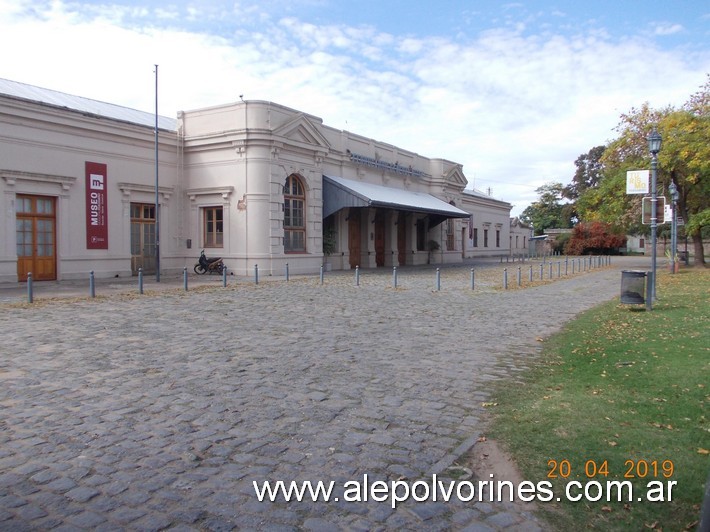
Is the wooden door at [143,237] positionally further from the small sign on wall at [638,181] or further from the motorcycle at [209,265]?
the small sign on wall at [638,181]

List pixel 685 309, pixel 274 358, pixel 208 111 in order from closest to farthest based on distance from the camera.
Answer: pixel 274 358 → pixel 685 309 → pixel 208 111

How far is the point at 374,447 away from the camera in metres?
4.92

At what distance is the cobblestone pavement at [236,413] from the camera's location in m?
3.82

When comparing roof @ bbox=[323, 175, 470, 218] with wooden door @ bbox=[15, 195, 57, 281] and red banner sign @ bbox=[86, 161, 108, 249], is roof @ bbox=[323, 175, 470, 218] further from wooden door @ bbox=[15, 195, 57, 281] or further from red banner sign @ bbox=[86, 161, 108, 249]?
wooden door @ bbox=[15, 195, 57, 281]

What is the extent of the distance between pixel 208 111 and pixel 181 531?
84.0ft

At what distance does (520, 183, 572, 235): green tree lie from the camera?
88.4 meters

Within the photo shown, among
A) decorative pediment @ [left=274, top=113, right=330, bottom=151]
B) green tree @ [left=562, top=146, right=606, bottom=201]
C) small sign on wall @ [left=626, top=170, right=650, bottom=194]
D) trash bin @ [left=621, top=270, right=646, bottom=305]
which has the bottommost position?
trash bin @ [left=621, top=270, right=646, bottom=305]

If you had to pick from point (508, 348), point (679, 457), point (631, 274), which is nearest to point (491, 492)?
point (679, 457)

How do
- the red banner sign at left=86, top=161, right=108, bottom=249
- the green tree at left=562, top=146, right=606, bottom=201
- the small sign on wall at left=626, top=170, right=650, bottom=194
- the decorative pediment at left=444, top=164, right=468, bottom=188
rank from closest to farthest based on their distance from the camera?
the small sign on wall at left=626, top=170, right=650, bottom=194, the red banner sign at left=86, top=161, right=108, bottom=249, the decorative pediment at left=444, top=164, right=468, bottom=188, the green tree at left=562, top=146, right=606, bottom=201

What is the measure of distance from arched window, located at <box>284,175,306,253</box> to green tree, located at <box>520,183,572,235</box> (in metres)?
66.1

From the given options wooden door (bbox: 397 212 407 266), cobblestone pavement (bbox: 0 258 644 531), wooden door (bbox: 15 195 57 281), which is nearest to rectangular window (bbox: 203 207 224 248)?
wooden door (bbox: 15 195 57 281)

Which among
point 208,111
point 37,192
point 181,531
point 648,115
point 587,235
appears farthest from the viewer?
point 587,235

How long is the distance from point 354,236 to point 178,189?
10.6 meters

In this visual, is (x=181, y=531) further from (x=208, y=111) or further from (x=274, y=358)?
(x=208, y=111)
